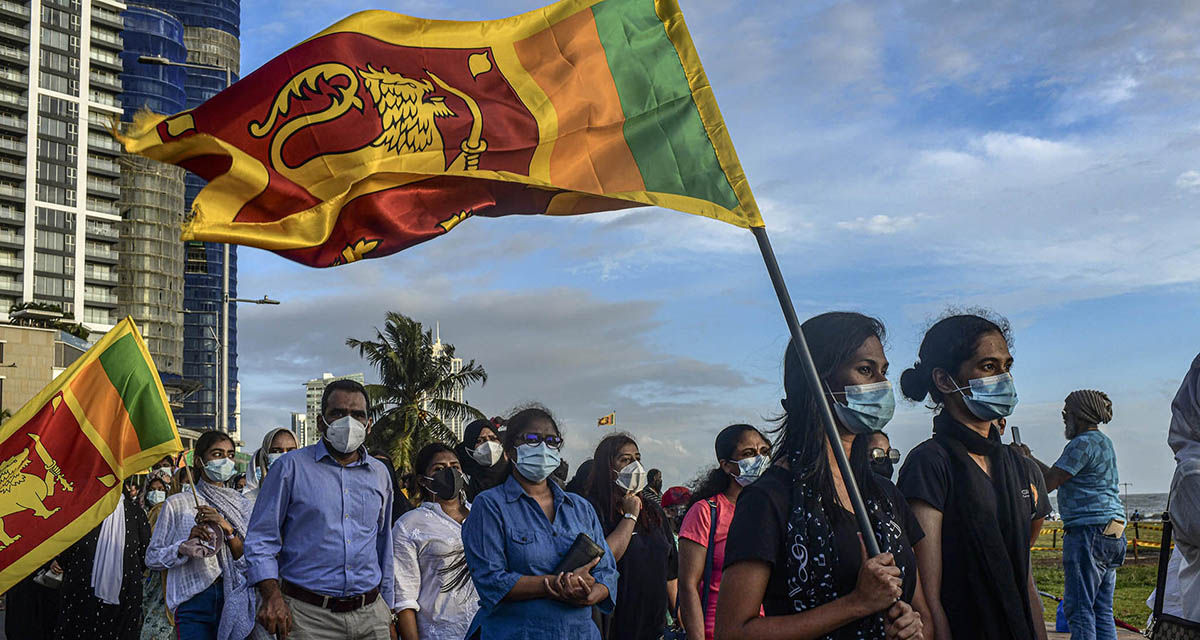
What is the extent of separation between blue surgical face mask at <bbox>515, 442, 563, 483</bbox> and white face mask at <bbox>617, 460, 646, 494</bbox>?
1.61m

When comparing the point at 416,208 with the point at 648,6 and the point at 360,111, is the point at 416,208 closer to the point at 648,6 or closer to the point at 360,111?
the point at 360,111

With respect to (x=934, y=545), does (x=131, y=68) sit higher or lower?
higher

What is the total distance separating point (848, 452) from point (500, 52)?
7.32 feet

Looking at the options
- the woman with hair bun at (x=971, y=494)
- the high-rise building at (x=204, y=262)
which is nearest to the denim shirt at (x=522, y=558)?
the woman with hair bun at (x=971, y=494)

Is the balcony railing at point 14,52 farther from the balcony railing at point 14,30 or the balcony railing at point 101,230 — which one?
the balcony railing at point 101,230

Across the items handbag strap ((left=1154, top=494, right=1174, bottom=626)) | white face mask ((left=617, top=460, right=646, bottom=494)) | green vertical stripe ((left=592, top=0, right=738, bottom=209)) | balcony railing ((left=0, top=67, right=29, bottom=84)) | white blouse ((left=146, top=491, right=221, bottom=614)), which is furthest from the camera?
balcony railing ((left=0, top=67, right=29, bottom=84))

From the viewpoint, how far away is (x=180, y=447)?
842 centimetres

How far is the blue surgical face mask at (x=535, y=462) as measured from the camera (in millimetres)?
6039

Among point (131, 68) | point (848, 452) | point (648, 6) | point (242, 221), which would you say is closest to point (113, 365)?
point (242, 221)

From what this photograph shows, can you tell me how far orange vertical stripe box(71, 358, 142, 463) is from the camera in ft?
27.5

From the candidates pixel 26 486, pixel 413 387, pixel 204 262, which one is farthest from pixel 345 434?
pixel 204 262

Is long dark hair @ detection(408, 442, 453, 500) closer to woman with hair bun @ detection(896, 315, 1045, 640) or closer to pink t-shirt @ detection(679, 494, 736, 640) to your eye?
pink t-shirt @ detection(679, 494, 736, 640)

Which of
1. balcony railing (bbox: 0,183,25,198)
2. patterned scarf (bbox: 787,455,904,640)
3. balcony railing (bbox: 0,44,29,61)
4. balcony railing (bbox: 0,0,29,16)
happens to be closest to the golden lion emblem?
patterned scarf (bbox: 787,455,904,640)

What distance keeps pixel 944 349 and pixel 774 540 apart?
161cm
